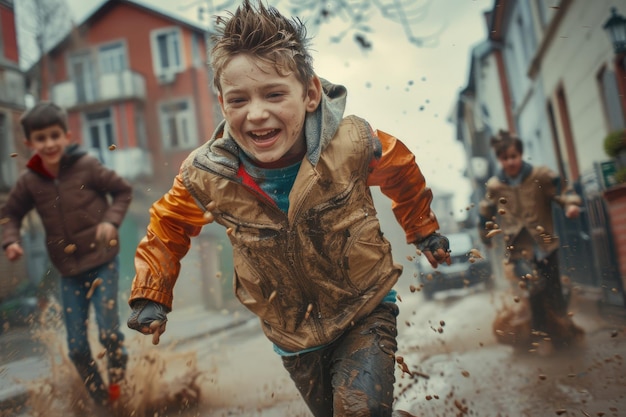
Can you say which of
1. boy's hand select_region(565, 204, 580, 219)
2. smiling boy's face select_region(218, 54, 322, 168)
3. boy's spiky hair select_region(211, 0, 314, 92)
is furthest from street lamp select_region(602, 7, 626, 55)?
smiling boy's face select_region(218, 54, 322, 168)

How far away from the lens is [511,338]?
4531 millimetres

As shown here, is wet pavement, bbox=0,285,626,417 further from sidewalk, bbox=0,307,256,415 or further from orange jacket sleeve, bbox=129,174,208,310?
orange jacket sleeve, bbox=129,174,208,310

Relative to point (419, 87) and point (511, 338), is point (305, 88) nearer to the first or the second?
point (419, 87)

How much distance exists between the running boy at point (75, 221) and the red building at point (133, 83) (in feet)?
9.76

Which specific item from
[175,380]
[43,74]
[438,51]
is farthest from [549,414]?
[43,74]

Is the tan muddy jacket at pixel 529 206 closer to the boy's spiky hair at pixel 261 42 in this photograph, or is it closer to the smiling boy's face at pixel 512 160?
the smiling boy's face at pixel 512 160

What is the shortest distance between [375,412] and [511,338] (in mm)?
2758

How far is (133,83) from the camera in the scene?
24.6ft

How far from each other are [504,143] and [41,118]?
3.00 meters

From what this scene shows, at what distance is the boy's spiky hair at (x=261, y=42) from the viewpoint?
217 centimetres

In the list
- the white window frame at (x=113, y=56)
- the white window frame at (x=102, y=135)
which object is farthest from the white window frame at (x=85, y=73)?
the white window frame at (x=102, y=135)

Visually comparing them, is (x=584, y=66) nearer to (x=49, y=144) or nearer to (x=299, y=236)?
(x=299, y=236)

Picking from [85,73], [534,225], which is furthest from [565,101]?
[85,73]

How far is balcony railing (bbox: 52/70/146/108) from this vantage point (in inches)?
292
